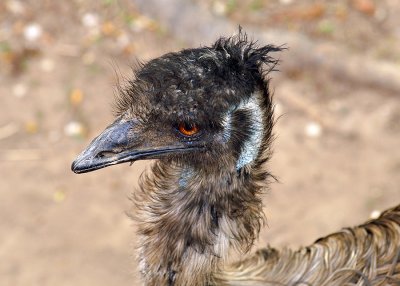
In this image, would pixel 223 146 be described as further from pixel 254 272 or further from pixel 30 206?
pixel 30 206

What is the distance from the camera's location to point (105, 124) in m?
4.79

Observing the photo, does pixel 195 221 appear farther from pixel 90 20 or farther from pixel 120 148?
pixel 90 20

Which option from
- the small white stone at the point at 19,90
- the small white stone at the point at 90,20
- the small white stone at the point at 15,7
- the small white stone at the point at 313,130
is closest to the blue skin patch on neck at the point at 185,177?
the small white stone at the point at 313,130

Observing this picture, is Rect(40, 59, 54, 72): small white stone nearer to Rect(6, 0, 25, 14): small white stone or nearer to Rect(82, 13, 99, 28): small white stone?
Rect(82, 13, 99, 28): small white stone

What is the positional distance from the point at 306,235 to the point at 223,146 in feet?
7.31

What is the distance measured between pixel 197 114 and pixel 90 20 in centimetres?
355

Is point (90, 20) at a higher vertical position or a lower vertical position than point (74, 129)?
higher

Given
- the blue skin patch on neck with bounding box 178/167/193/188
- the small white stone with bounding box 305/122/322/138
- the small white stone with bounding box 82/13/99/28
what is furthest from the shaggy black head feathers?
the small white stone with bounding box 82/13/99/28

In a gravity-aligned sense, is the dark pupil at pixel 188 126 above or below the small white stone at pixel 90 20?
below

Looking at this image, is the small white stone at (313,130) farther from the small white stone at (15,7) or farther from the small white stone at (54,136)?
the small white stone at (15,7)

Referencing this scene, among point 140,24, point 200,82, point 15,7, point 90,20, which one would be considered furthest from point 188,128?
point 15,7

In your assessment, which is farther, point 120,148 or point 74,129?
point 74,129

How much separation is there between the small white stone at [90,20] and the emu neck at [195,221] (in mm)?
3317

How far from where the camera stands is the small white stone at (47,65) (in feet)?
16.9
